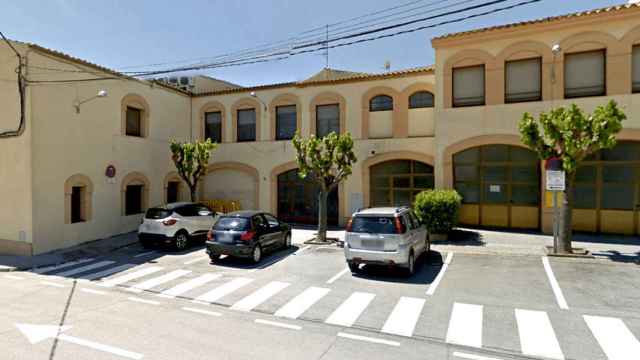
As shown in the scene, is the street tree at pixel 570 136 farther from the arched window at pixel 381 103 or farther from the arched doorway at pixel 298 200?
the arched doorway at pixel 298 200

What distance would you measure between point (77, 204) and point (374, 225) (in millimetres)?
12236

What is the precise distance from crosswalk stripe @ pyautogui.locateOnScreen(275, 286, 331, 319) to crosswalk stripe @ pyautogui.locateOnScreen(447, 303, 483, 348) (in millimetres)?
2775

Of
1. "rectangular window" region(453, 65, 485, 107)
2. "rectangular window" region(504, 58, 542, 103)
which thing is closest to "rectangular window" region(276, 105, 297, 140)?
"rectangular window" region(453, 65, 485, 107)

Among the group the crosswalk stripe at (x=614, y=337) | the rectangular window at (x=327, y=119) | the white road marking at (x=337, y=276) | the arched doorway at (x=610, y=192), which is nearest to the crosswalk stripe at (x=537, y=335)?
the crosswalk stripe at (x=614, y=337)

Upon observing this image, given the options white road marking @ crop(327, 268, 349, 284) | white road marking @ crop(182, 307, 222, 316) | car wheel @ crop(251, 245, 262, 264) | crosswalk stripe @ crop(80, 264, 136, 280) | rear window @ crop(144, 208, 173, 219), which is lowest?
crosswalk stripe @ crop(80, 264, 136, 280)

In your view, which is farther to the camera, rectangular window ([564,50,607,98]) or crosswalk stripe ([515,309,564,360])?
rectangular window ([564,50,607,98])

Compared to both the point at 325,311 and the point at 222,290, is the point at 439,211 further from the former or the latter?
the point at 222,290

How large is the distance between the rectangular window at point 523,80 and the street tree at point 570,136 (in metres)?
3.31

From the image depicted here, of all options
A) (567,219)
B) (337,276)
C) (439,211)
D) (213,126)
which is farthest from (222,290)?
(213,126)

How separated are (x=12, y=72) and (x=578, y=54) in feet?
66.9

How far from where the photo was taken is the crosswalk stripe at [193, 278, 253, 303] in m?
8.07

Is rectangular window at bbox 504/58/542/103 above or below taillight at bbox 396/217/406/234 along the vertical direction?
above

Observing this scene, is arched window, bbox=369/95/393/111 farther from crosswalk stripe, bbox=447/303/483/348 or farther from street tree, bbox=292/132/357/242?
crosswalk stripe, bbox=447/303/483/348

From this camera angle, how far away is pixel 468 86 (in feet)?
48.9
